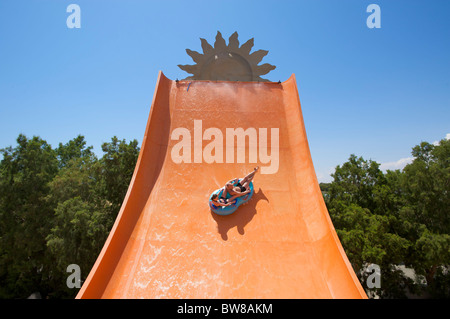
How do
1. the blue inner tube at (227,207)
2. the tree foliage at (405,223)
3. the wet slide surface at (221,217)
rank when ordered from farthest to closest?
the tree foliage at (405,223) < the blue inner tube at (227,207) < the wet slide surface at (221,217)

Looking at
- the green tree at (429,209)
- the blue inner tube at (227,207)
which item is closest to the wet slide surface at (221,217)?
the blue inner tube at (227,207)

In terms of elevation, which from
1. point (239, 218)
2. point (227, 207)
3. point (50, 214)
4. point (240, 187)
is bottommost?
point (239, 218)

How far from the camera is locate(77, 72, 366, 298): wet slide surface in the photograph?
16.6 ft

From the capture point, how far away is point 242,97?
8938 mm

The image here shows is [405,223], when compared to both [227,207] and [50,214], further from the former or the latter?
[50,214]

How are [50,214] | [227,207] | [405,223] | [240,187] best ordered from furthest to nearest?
[50,214]
[405,223]
[240,187]
[227,207]

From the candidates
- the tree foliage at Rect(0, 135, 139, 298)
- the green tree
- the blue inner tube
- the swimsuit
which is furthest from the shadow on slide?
the green tree

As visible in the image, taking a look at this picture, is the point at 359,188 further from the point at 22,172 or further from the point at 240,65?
the point at 22,172

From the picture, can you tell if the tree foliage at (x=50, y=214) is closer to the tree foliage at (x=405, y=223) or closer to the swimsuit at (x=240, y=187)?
the swimsuit at (x=240, y=187)

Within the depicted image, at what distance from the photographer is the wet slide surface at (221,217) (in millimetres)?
5066

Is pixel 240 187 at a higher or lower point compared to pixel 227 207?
higher

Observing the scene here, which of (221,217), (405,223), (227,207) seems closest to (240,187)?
(227,207)

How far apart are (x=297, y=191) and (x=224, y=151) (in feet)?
8.47

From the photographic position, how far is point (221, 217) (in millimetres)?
6465
